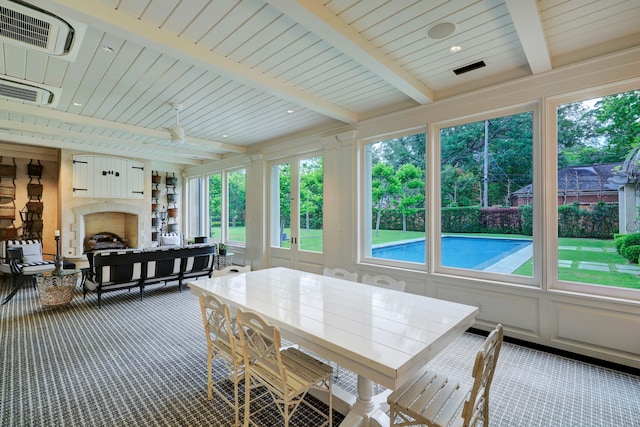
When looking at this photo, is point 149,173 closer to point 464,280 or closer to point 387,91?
point 387,91

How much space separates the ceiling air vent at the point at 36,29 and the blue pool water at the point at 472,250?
4.09 m

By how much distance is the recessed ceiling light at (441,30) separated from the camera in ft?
7.26

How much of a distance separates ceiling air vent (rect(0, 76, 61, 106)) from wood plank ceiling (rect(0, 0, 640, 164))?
0.07 metres

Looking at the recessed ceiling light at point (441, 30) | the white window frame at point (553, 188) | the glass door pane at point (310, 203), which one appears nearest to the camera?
the recessed ceiling light at point (441, 30)

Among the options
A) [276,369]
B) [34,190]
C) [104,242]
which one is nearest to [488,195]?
[276,369]

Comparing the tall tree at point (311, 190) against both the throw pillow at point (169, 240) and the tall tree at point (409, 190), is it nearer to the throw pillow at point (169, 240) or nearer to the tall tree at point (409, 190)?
the tall tree at point (409, 190)

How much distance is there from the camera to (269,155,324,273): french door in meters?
5.17

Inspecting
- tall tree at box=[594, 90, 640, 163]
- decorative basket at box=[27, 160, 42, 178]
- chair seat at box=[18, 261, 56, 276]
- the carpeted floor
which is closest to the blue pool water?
the carpeted floor

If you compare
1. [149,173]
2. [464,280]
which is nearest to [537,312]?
[464,280]

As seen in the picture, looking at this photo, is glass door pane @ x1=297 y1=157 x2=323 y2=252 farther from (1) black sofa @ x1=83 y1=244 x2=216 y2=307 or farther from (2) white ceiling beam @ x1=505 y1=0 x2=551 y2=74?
(2) white ceiling beam @ x1=505 y1=0 x2=551 y2=74

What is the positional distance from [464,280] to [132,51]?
415 cm

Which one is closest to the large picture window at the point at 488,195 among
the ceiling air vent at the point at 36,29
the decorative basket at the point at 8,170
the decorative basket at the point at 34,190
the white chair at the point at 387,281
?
the white chair at the point at 387,281

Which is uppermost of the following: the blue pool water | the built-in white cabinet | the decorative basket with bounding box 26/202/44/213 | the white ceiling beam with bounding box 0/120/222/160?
the white ceiling beam with bounding box 0/120/222/160

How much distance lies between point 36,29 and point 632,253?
5.18 meters
